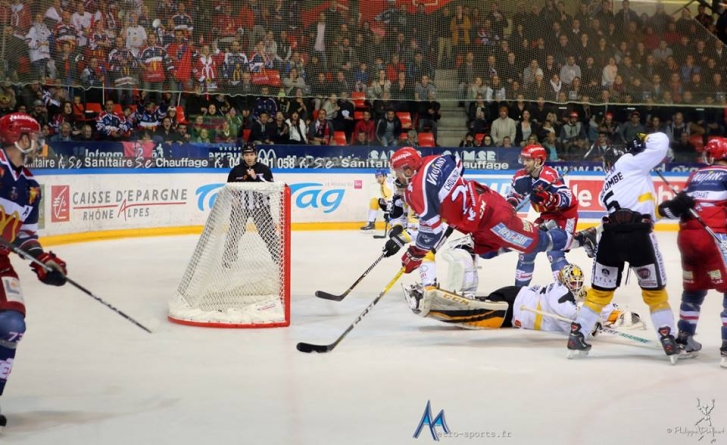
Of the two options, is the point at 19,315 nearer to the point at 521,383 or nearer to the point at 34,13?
the point at 521,383

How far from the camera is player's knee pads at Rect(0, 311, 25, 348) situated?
12.6ft

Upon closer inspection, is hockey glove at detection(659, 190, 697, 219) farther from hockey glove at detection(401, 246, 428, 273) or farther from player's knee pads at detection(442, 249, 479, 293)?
player's knee pads at detection(442, 249, 479, 293)

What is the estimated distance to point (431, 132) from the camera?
14.5 m

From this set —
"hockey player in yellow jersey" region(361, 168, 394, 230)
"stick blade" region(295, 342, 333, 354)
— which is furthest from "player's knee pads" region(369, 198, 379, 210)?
"stick blade" region(295, 342, 333, 354)

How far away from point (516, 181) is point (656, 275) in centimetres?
216

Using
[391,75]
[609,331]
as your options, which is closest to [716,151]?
[609,331]

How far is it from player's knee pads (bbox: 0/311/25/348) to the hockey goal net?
243cm

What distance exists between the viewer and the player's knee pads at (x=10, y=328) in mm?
3842

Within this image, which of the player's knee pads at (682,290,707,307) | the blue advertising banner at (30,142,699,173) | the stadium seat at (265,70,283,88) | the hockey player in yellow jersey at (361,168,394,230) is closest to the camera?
the player's knee pads at (682,290,707,307)

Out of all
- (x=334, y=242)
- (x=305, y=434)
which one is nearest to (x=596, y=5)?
(x=334, y=242)

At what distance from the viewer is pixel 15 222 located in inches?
159

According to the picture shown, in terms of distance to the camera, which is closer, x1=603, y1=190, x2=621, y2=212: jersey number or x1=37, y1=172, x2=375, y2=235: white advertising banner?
x1=603, y1=190, x2=621, y2=212: jersey number

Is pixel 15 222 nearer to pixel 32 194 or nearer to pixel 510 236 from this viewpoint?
pixel 32 194

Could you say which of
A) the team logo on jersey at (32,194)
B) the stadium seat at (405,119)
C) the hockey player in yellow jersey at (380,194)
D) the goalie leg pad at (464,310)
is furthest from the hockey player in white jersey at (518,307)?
the stadium seat at (405,119)
